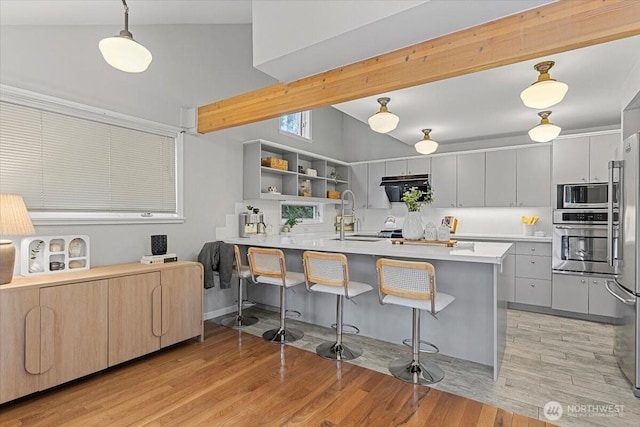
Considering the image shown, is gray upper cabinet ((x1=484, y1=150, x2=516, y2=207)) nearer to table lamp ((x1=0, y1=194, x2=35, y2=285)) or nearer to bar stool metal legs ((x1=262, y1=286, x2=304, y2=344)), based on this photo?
bar stool metal legs ((x1=262, y1=286, x2=304, y2=344))

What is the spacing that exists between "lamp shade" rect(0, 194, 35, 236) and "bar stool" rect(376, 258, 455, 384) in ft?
8.57

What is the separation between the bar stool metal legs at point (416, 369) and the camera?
255 centimetres

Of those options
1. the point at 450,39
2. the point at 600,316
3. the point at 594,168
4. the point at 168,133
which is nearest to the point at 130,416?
the point at 168,133

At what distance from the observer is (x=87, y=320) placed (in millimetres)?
2564

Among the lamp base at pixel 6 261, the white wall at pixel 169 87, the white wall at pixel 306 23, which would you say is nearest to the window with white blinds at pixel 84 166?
the white wall at pixel 169 87

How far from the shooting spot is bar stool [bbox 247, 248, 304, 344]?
3.21m

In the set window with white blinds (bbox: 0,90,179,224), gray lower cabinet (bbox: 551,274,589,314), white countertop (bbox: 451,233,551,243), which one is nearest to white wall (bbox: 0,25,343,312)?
window with white blinds (bbox: 0,90,179,224)

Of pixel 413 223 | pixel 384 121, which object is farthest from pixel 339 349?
pixel 384 121

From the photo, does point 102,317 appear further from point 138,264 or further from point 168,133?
point 168,133

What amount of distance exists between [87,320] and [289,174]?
11.2ft

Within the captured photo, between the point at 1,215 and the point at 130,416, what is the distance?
1641 millimetres

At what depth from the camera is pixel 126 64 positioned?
85.7 inches

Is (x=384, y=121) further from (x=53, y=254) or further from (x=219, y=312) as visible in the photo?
(x=53, y=254)

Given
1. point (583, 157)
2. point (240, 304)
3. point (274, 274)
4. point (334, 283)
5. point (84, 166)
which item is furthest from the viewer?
point (583, 157)
